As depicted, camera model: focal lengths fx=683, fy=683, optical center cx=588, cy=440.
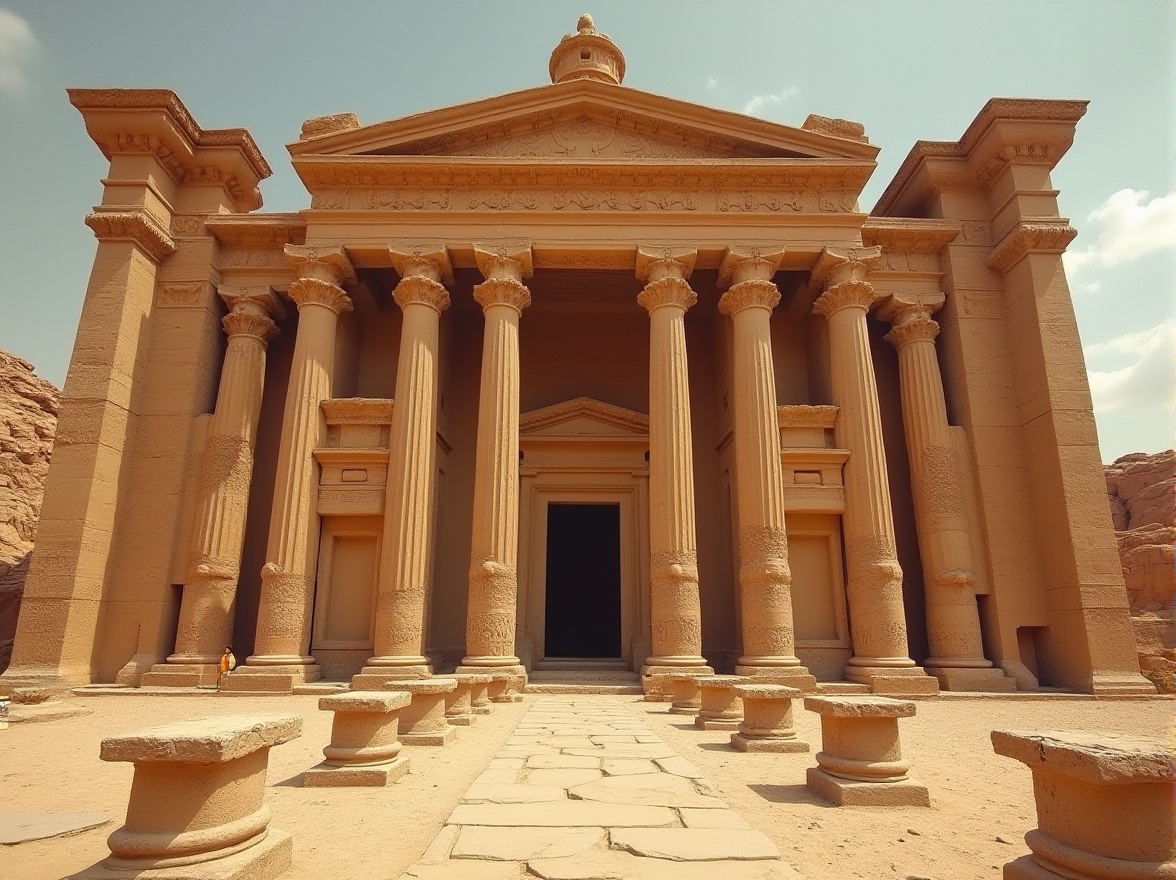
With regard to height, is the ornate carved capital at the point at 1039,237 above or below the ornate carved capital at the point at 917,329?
above

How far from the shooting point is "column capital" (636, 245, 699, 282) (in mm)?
14461

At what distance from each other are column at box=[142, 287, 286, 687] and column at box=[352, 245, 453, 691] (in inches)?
119

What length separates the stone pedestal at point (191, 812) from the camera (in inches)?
121

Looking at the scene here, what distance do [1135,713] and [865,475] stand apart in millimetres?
5504

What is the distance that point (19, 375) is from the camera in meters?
27.0

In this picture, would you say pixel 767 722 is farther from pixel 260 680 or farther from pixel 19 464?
pixel 19 464

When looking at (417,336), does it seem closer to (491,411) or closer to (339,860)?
(491,411)

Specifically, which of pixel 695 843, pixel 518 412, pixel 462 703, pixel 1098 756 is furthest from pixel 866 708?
pixel 518 412

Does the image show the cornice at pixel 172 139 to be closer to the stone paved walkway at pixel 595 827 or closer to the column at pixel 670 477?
the column at pixel 670 477

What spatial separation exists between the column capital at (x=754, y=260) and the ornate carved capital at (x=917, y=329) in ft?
10.8

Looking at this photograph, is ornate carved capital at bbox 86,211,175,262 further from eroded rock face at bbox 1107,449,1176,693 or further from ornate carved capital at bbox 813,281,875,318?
eroded rock face at bbox 1107,449,1176,693

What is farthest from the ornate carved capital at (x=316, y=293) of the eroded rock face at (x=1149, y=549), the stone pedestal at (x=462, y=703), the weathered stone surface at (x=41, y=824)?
the eroded rock face at (x=1149, y=549)

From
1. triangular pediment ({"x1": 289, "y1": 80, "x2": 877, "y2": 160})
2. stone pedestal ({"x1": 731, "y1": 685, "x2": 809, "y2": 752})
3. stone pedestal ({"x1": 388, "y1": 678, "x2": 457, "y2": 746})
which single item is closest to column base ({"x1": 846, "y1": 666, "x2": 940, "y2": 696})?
stone pedestal ({"x1": 731, "y1": 685, "x2": 809, "y2": 752})

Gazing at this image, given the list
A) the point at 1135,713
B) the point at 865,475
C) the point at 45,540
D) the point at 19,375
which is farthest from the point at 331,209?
the point at 19,375
